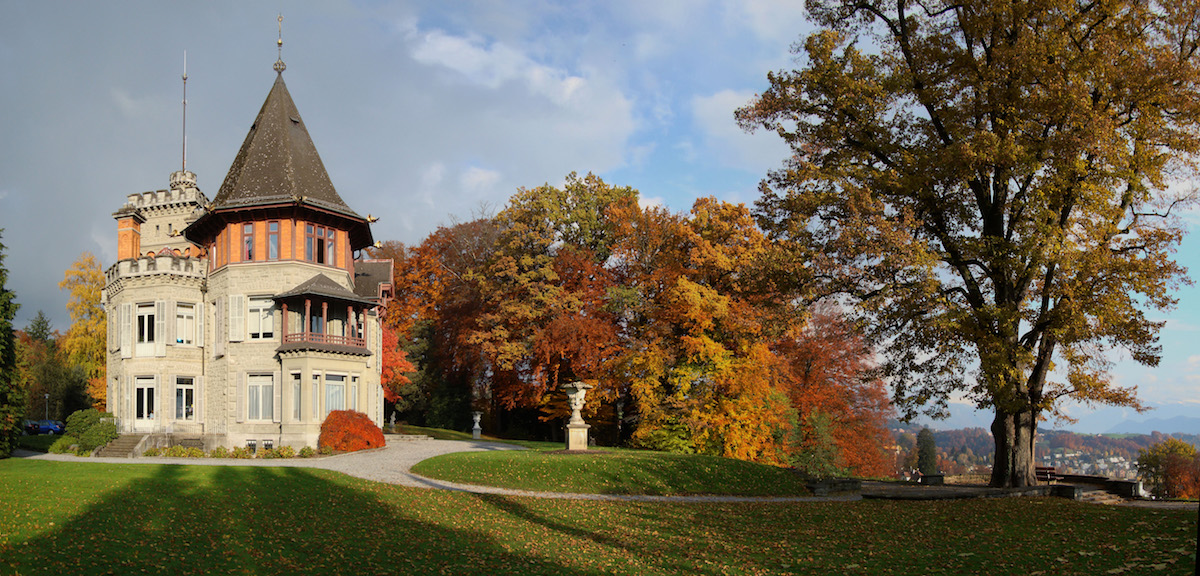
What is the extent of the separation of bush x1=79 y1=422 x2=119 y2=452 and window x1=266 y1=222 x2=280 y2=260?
32.2ft

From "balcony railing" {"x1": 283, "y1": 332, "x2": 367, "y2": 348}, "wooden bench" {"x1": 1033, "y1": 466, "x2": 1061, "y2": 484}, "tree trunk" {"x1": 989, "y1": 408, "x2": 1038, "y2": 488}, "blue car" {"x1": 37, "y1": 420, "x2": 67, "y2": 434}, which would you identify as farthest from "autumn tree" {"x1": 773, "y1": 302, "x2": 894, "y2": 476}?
"blue car" {"x1": 37, "y1": 420, "x2": 67, "y2": 434}

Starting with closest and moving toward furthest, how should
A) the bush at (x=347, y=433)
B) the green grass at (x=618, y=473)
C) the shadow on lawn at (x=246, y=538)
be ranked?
the shadow on lawn at (x=246, y=538) < the green grass at (x=618, y=473) < the bush at (x=347, y=433)

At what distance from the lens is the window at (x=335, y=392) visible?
112 feet

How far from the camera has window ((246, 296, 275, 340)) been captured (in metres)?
34.3

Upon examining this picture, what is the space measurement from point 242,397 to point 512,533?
23.4 metres

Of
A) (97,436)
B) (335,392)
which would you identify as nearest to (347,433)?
(335,392)

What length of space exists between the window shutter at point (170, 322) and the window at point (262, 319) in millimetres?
4051

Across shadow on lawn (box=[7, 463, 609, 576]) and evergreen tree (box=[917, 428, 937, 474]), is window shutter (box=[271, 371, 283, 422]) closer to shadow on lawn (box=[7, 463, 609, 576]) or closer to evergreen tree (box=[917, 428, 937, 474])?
shadow on lawn (box=[7, 463, 609, 576])

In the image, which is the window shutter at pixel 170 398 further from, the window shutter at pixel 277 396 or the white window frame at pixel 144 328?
the window shutter at pixel 277 396

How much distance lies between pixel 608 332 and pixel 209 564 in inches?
1089

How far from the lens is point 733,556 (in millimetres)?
13539

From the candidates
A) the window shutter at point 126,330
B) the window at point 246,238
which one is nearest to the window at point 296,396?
the window at point 246,238

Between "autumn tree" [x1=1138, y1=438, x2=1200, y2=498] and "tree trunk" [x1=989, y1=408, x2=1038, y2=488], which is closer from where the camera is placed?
"tree trunk" [x1=989, y1=408, x2=1038, y2=488]

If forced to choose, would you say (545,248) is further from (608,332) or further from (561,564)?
(561,564)
